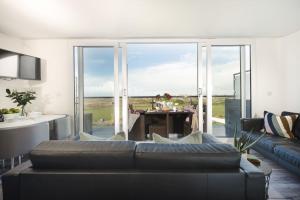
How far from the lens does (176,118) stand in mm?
6145

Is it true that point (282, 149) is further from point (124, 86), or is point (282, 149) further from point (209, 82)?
point (124, 86)

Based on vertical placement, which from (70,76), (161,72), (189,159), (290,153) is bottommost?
(290,153)

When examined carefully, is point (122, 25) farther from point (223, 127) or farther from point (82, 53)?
point (223, 127)

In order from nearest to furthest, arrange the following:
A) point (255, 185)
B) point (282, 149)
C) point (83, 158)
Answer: point (255, 185) → point (83, 158) → point (282, 149)

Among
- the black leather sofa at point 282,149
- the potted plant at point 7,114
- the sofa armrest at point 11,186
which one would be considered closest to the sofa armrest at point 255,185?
the sofa armrest at point 11,186

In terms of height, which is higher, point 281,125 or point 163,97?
point 163,97

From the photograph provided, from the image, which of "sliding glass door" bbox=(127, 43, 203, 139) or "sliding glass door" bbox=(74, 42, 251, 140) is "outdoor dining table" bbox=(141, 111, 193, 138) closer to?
"sliding glass door" bbox=(74, 42, 251, 140)

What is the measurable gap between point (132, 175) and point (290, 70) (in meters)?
4.64

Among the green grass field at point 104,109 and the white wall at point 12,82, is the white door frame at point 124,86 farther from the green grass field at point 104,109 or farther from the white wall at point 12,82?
the white wall at point 12,82

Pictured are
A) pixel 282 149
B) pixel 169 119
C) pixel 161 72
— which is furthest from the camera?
pixel 161 72

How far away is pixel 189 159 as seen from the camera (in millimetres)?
1542

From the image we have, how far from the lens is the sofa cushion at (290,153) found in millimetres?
2917

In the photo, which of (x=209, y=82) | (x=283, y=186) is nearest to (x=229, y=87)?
(x=209, y=82)

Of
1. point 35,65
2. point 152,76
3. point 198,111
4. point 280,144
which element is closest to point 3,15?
point 35,65
